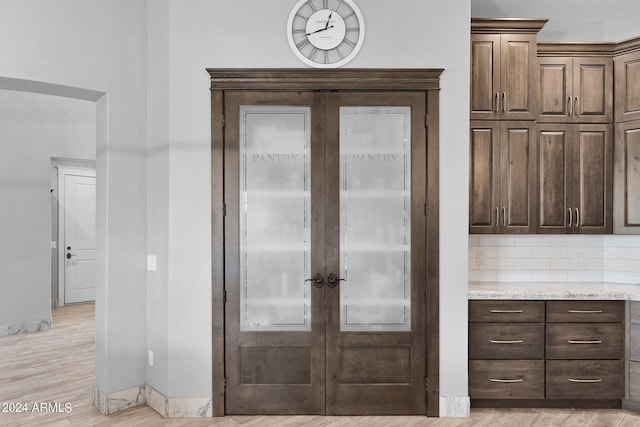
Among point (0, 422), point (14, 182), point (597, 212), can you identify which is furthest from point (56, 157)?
point (597, 212)

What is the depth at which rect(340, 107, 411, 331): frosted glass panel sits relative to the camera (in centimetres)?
313

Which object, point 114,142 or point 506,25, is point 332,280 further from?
point 506,25

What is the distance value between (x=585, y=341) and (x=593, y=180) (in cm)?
136

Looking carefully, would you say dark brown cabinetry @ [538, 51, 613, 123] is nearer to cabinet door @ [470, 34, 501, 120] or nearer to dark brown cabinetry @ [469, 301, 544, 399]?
cabinet door @ [470, 34, 501, 120]

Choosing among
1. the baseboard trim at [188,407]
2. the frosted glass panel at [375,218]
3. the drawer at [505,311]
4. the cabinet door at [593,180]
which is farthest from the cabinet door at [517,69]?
the baseboard trim at [188,407]

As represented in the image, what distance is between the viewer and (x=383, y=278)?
3141 millimetres

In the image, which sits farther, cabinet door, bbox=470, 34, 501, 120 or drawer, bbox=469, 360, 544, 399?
cabinet door, bbox=470, 34, 501, 120

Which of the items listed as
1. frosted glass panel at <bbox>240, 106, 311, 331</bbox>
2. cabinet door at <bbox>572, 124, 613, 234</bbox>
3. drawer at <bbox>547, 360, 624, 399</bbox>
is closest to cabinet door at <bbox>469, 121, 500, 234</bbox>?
cabinet door at <bbox>572, 124, 613, 234</bbox>

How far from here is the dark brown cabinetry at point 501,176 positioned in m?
3.48

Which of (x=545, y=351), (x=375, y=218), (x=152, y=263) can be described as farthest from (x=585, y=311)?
(x=152, y=263)

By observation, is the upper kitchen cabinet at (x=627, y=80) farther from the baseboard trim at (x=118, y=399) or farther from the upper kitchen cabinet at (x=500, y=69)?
the baseboard trim at (x=118, y=399)

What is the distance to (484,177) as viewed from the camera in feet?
11.4

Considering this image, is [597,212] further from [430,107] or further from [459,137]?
[430,107]

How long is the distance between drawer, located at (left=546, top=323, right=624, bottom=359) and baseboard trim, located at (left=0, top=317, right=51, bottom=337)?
598 centimetres
